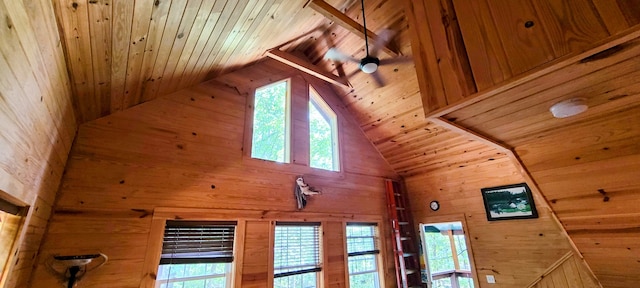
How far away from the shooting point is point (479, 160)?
4.94 meters

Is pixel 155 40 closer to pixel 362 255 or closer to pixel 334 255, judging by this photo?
pixel 334 255

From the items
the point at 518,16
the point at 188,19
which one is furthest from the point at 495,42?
the point at 188,19

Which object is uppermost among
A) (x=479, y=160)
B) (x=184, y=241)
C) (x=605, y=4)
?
(x=479, y=160)

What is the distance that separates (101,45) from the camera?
1.98 metres

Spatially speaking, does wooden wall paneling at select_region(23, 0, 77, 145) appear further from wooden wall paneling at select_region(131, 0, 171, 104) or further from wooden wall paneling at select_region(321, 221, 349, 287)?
wooden wall paneling at select_region(321, 221, 349, 287)

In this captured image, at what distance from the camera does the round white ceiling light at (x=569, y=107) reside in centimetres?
118

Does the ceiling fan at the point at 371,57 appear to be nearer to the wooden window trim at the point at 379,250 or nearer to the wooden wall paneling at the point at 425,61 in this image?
the wooden wall paneling at the point at 425,61

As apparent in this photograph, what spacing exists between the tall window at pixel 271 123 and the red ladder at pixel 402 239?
7.87ft

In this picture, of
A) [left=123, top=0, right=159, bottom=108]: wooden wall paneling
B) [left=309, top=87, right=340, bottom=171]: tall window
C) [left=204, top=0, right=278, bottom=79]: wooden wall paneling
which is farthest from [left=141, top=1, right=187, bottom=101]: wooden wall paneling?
[left=309, top=87, right=340, bottom=171]: tall window

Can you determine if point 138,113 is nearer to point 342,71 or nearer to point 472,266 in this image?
point 342,71

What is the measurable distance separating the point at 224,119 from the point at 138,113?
41.5 inches

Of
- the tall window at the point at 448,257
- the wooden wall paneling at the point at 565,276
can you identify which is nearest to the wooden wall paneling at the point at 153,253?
the wooden wall paneling at the point at 565,276

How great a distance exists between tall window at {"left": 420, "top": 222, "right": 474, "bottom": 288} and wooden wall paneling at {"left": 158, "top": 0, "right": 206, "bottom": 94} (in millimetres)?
6596

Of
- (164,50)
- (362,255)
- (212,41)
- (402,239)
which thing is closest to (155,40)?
(164,50)
